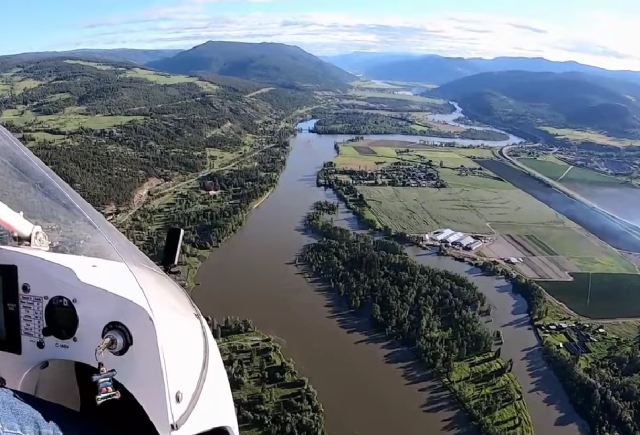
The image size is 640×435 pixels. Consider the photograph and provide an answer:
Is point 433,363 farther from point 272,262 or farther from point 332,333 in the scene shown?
A: point 272,262

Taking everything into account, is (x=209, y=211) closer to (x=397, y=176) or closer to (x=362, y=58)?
(x=397, y=176)

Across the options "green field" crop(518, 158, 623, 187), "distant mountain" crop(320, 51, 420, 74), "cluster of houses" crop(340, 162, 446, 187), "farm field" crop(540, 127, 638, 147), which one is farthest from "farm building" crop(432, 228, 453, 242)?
"distant mountain" crop(320, 51, 420, 74)

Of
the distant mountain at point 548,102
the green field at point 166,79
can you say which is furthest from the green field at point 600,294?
the green field at point 166,79

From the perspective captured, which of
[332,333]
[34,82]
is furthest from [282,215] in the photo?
[34,82]

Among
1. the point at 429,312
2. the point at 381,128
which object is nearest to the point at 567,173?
the point at 381,128

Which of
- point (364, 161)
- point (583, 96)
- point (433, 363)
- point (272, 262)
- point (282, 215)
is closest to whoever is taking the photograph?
point (433, 363)
